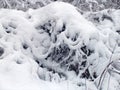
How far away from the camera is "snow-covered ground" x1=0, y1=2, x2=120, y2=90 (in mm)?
3457

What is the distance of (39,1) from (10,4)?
55cm

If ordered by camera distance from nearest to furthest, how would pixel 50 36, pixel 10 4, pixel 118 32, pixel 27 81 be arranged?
pixel 27 81 → pixel 50 36 → pixel 118 32 → pixel 10 4

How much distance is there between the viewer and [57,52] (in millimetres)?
3789

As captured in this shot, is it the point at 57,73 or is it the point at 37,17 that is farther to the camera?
the point at 37,17

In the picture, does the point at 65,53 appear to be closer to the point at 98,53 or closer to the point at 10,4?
the point at 98,53

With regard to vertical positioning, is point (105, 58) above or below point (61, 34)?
below

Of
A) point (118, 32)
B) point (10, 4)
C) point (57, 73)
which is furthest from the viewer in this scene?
point (10, 4)

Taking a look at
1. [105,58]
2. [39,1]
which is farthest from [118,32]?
[39,1]

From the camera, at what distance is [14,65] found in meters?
3.47

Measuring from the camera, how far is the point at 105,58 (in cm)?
374

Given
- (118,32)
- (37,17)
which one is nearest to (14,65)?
(37,17)

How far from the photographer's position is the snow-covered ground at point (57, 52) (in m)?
3.46

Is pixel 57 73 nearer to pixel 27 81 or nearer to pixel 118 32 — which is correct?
pixel 27 81

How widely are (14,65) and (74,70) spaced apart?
0.68 m
